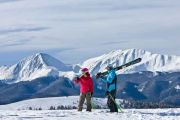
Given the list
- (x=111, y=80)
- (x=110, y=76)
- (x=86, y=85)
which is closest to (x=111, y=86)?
(x=111, y=80)

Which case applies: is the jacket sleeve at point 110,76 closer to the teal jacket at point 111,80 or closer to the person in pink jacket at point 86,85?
the teal jacket at point 111,80

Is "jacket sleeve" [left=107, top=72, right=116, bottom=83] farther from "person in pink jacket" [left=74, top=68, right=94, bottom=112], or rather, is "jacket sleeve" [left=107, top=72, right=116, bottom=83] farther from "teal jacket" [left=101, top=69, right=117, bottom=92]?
"person in pink jacket" [left=74, top=68, right=94, bottom=112]

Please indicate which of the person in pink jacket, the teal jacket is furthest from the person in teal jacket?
the person in pink jacket

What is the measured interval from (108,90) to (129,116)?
3281 mm

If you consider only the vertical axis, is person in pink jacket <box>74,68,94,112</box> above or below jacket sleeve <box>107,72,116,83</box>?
below

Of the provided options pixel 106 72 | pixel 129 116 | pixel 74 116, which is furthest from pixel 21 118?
pixel 106 72

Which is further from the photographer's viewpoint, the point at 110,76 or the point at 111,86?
the point at 111,86

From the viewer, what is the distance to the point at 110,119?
2358 centimetres

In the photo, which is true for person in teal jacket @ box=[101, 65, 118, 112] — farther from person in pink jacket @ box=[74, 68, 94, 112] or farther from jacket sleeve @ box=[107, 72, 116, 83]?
person in pink jacket @ box=[74, 68, 94, 112]

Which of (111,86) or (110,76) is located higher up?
(110,76)

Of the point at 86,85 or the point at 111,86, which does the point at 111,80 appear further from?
the point at 86,85

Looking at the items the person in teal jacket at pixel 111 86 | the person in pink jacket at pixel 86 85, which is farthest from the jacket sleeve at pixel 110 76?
the person in pink jacket at pixel 86 85

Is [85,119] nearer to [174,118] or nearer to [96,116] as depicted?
[96,116]

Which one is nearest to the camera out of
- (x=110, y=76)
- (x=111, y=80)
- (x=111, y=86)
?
(x=110, y=76)
